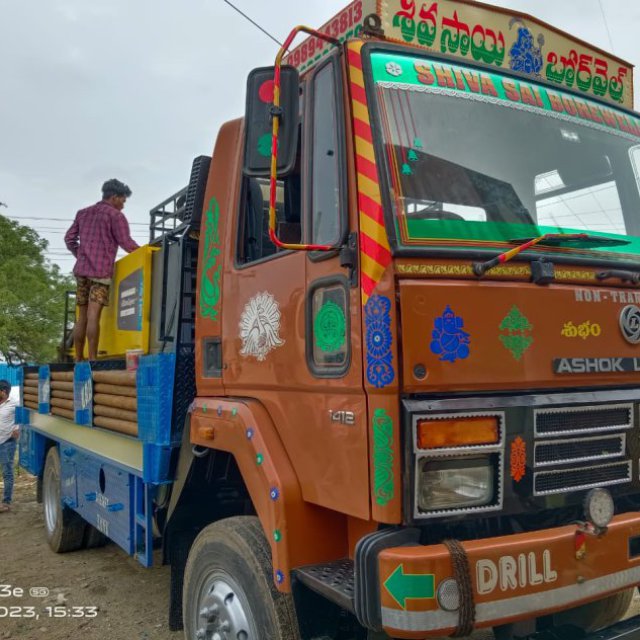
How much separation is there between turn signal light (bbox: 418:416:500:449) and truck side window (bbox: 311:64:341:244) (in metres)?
0.71

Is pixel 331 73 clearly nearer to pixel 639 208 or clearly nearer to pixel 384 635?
pixel 639 208

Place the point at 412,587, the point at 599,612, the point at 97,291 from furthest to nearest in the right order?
1. the point at 97,291
2. the point at 599,612
3. the point at 412,587

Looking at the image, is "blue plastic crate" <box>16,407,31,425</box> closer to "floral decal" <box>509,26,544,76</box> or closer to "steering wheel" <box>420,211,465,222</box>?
"steering wheel" <box>420,211,465,222</box>

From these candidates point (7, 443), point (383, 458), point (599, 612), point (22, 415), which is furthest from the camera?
point (7, 443)

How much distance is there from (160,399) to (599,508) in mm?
2028

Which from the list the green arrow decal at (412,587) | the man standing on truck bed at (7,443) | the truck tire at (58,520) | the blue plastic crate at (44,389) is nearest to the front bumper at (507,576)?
the green arrow decal at (412,587)

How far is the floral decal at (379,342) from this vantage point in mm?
1953

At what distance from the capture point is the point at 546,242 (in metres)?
2.26

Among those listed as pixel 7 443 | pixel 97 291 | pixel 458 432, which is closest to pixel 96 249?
pixel 97 291

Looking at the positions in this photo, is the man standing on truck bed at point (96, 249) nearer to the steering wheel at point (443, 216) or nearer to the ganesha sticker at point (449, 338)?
the steering wheel at point (443, 216)

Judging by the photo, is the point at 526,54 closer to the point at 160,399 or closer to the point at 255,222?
the point at 255,222

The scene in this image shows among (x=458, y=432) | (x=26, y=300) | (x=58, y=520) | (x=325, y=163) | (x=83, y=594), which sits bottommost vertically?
(x=83, y=594)

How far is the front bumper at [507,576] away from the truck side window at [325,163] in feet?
3.54

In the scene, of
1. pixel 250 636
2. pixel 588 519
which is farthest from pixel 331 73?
pixel 250 636
